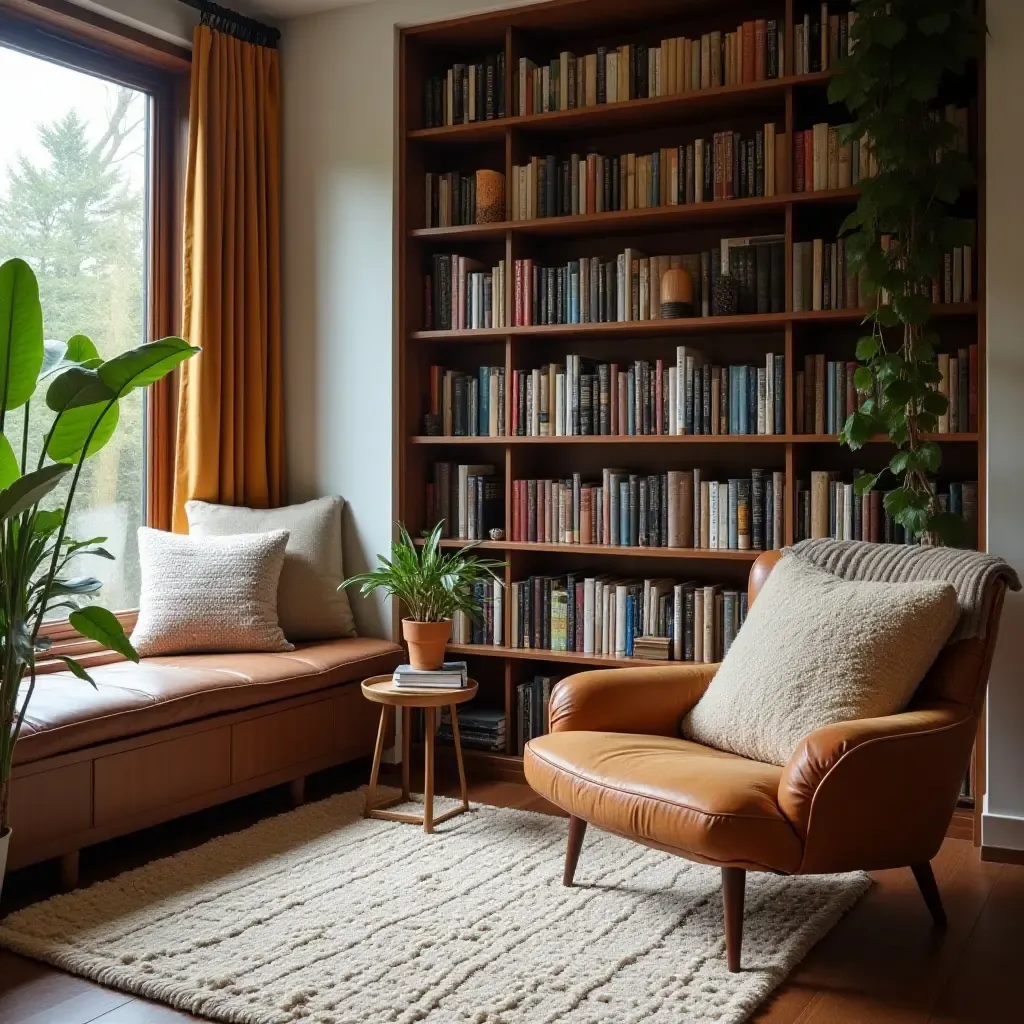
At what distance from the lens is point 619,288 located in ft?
12.7

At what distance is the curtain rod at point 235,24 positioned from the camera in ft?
13.3

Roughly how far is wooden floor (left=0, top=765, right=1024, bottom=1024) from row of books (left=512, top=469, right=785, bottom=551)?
43.4 inches

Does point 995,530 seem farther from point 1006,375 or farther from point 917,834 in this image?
point 917,834

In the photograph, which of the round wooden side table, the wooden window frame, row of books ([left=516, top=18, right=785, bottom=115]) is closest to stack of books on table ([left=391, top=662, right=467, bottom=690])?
the round wooden side table

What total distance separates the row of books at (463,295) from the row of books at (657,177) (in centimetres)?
25

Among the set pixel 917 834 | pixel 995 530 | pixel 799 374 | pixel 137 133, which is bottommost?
pixel 917 834

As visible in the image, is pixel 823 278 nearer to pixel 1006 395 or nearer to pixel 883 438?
pixel 883 438

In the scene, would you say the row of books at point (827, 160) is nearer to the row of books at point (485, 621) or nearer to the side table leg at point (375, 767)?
the row of books at point (485, 621)

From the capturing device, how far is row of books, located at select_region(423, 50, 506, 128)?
13.3 ft

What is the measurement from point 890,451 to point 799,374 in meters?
0.40

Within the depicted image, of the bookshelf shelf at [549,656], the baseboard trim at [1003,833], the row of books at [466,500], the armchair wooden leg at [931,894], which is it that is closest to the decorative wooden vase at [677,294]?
the row of books at [466,500]

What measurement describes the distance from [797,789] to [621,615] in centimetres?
154

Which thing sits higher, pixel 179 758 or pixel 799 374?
pixel 799 374

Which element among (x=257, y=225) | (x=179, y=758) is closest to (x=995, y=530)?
(x=179, y=758)
